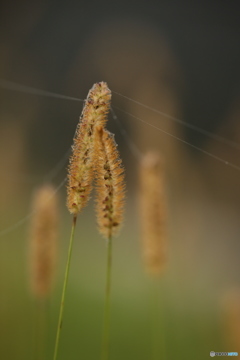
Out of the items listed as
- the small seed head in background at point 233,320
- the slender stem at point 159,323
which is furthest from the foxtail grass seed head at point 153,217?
the small seed head in background at point 233,320

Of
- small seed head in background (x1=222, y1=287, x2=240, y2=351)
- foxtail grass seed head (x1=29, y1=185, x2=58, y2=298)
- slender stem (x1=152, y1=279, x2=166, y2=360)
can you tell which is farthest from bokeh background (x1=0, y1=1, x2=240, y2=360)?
foxtail grass seed head (x1=29, y1=185, x2=58, y2=298)

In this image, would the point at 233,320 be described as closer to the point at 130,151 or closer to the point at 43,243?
the point at 43,243

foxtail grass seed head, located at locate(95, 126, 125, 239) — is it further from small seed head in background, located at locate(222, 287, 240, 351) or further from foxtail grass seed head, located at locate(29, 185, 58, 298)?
small seed head in background, located at locate(222, 287, 240, 351)

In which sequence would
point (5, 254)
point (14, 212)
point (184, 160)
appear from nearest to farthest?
point (184, 160)
point (5, 254)
point (14, 212)

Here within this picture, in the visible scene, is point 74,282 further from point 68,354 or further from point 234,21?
point 234,21

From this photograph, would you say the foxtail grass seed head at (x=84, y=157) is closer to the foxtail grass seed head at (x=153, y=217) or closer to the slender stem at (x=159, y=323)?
the foxtail grass seed head at (x=153, y=217)

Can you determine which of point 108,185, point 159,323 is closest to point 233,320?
point 159,323

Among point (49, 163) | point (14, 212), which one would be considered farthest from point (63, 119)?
point (14, 212)
